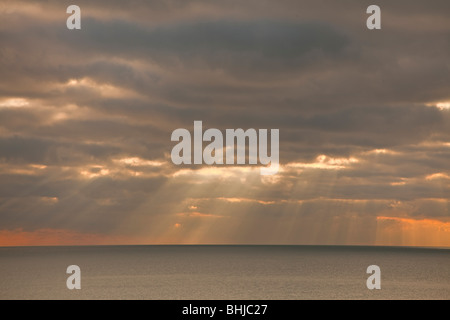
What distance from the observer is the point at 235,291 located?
12119 centimetres

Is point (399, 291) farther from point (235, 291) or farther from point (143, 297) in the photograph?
point (143, 297)

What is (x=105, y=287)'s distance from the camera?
129000 millimetres

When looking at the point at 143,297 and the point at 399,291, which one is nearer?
the point at 143,297

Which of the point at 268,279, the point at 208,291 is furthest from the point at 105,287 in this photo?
the point at 268,279
